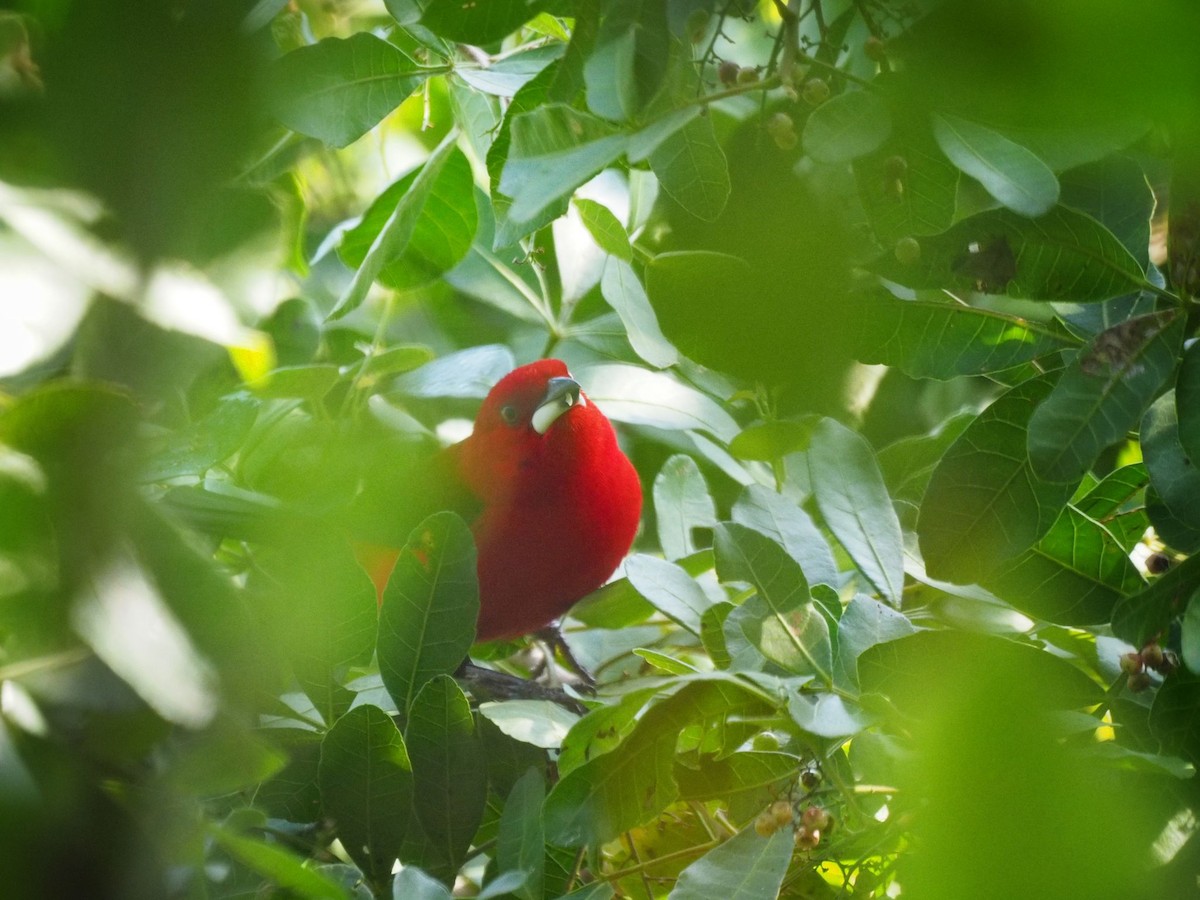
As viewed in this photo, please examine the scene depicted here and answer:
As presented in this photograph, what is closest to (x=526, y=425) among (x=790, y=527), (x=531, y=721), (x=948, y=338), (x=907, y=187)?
(x=790, y=527)

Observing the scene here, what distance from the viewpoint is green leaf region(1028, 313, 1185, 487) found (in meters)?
0.88

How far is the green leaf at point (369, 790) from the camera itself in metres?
1.05

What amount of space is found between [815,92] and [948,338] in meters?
0.29

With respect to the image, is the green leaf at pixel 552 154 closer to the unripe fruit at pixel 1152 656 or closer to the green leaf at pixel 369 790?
the green leaf at pixel 369 790

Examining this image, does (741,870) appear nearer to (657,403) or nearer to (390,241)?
(390,241)

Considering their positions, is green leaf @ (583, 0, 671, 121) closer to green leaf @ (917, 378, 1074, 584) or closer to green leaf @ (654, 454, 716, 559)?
green leaf @ (917, 378, 1074, 584)

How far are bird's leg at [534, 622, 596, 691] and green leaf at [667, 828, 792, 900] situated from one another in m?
0.87

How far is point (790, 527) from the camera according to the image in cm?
124

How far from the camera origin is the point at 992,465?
3.28 ft

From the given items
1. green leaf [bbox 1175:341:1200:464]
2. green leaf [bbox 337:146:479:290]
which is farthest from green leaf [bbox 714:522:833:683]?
green leaf [bbox 337:146:479:290]

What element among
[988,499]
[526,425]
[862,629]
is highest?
[988,499]

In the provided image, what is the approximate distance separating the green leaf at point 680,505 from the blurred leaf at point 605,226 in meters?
0.57

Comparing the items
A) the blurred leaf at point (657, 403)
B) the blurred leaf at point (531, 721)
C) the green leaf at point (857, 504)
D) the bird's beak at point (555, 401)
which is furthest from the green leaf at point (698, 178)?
the bird's beak at point (555, 401)

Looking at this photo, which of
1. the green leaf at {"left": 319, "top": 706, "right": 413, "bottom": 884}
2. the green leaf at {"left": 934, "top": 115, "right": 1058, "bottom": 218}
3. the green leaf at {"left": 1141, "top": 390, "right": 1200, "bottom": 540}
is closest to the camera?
the green leaf at {"left": 934, "top": 115, "right": 1058, "bottom": 218}
